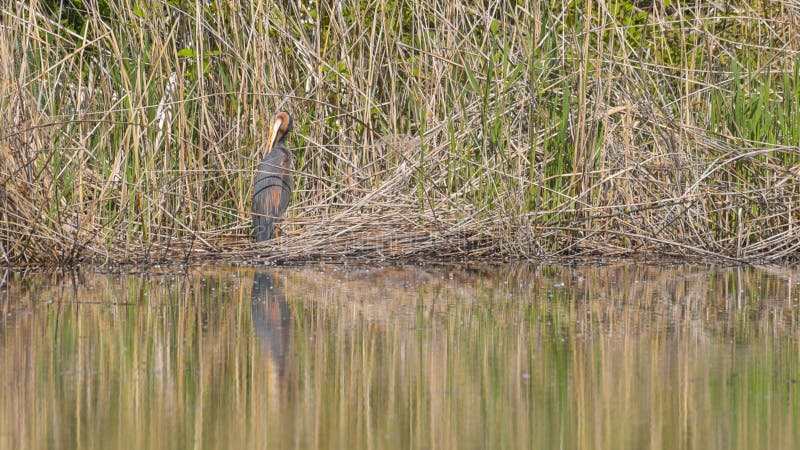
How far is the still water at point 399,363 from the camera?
2867 mm

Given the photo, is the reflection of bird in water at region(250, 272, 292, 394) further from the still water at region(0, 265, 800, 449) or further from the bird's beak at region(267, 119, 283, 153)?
the bird's beak at region(267, 119, 283, 153)

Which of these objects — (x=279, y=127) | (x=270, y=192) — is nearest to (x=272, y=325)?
(x=270, y=192)

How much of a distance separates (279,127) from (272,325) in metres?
2.62

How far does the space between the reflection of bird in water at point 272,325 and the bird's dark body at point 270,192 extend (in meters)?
0.89

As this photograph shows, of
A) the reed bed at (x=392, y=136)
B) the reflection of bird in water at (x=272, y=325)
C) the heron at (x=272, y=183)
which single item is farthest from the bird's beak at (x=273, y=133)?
the reflection of bird in water at (x=272, y=325)

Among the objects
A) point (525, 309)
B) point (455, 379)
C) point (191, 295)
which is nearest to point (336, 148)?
point (191, 295)

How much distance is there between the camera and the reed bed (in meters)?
6.48

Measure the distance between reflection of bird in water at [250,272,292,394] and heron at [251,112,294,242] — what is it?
2.95ft

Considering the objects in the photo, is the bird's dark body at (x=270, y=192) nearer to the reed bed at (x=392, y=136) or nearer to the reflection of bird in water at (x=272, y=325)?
the reed bed at (x=392, y=136)

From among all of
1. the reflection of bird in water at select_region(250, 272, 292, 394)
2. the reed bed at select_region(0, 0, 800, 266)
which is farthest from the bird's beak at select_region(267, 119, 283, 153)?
the reflection of bird in water at select_region(250, 272, 292, 394)

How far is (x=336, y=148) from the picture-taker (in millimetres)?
7238

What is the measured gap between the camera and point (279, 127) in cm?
686

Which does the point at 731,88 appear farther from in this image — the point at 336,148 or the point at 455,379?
the point at 455,379

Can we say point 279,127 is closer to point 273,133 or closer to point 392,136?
point 273,133
